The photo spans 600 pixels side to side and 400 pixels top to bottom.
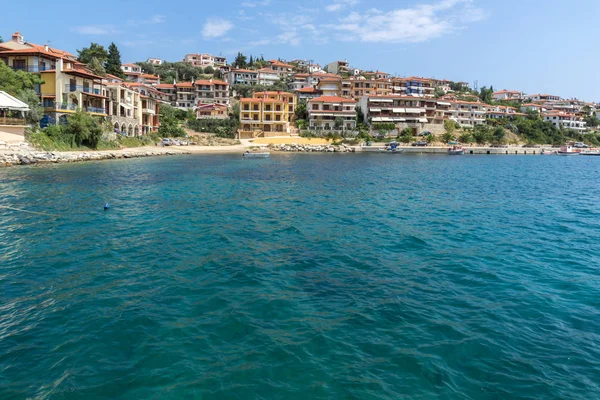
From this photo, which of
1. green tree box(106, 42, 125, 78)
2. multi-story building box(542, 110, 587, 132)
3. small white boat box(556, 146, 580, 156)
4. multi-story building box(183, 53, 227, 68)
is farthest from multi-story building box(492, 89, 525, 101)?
green tree box(106, 42, 125, 78)

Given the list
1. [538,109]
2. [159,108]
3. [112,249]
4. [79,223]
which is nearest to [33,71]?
[159,108]

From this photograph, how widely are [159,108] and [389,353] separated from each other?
273 ft

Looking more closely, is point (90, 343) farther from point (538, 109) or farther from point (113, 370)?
point (538, 109)

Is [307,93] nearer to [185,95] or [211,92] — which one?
[211,92]

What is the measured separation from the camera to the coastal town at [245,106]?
52219 millimetres

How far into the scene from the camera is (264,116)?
88312mm

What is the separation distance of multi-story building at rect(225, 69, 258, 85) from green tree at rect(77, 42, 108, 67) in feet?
126

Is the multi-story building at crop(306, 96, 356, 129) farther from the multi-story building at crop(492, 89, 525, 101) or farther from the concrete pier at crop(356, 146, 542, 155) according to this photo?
the multi-story building at crop(492, 89, 525, 101)

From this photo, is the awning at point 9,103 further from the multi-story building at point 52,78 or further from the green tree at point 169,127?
the green tree at point 169,127

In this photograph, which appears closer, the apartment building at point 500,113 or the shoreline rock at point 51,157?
the shoreline rock at point 51,157

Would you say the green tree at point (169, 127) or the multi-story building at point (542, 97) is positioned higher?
the multi-story building at point (542, 97)

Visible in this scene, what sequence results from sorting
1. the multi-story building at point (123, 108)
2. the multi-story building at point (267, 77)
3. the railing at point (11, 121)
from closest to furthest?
the railing at point (11, 121), the multi-story building at point (123, 108), the multi-story building at point (267, 77)

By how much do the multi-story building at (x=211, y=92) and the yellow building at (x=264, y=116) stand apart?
577 inches

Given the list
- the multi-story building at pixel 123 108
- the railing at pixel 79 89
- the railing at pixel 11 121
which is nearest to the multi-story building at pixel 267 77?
the multi-story building at pixel 123 108
